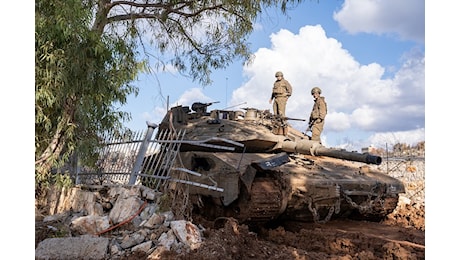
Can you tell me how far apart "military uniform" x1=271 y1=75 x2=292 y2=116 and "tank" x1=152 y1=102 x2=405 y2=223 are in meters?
1.23

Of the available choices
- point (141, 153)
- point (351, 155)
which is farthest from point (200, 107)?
point (351, 155)

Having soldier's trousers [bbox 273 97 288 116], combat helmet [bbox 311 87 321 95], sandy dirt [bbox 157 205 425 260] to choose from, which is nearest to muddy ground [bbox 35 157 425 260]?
sandy dirt [bbox 157 205 425 260]

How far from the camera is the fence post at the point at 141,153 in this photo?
325 inches

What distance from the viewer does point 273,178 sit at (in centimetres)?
711

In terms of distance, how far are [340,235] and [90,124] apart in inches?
157

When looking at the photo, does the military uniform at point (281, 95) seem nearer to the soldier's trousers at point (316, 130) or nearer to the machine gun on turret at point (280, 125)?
the machine gun on turret at point (280, 125)

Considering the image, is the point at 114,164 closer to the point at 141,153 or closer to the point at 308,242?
the point at 141,153

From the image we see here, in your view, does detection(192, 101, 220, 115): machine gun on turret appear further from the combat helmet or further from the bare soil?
the bare soil

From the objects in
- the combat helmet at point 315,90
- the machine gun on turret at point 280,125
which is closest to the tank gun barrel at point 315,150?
the machine gun on turret at point 280,125

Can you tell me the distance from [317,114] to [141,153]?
3.88 m

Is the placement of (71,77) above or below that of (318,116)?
below

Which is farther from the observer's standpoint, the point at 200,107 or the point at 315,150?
the point at 200,107

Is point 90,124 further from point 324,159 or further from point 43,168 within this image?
point 324,159

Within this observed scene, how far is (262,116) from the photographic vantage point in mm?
9781
